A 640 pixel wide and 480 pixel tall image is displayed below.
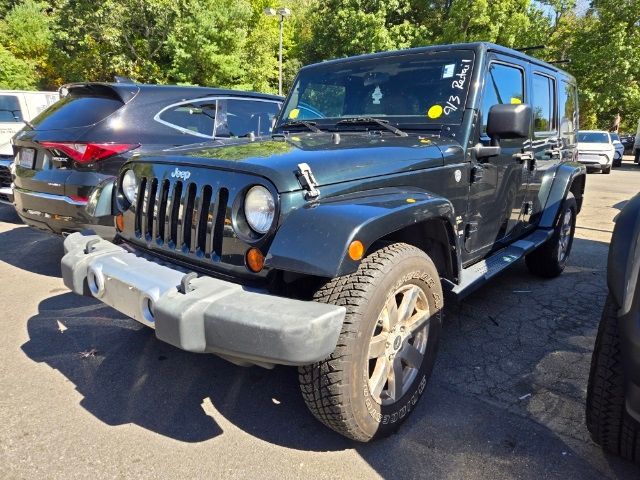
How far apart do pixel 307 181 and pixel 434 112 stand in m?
1.38

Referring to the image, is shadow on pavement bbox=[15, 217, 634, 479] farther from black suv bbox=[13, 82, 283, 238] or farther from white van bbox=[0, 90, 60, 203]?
white van bbox=[0, 90, 60, 203]

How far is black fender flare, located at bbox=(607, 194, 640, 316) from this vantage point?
170 cm

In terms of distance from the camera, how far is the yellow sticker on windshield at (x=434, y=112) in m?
3.03

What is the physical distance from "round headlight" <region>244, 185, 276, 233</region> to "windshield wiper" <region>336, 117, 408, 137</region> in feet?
3.99

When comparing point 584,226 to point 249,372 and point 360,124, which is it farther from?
point 249,372

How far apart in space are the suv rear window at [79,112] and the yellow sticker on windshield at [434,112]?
308 centimetres

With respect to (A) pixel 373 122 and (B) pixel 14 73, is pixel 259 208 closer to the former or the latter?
(A) pixel 373 122

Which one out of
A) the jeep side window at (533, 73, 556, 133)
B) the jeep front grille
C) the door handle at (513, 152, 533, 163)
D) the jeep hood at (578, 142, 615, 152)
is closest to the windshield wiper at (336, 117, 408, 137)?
the door handle at (513, 152, 533, 163)

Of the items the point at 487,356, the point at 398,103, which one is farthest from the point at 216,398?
the point at 398,103

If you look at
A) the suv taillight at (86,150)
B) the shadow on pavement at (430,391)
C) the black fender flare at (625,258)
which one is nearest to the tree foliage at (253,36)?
the suv taillight at (86,150)

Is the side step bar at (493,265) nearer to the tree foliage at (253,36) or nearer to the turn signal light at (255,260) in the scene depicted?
the turn signal light at (255,260)

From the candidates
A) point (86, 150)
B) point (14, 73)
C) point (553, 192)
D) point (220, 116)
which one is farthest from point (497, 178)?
point (14, 73)

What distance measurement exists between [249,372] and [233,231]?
1.21 meters

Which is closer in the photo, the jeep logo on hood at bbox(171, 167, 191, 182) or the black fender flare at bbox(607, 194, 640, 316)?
the black fender flare at bbox(607, 194, 640, 316)
